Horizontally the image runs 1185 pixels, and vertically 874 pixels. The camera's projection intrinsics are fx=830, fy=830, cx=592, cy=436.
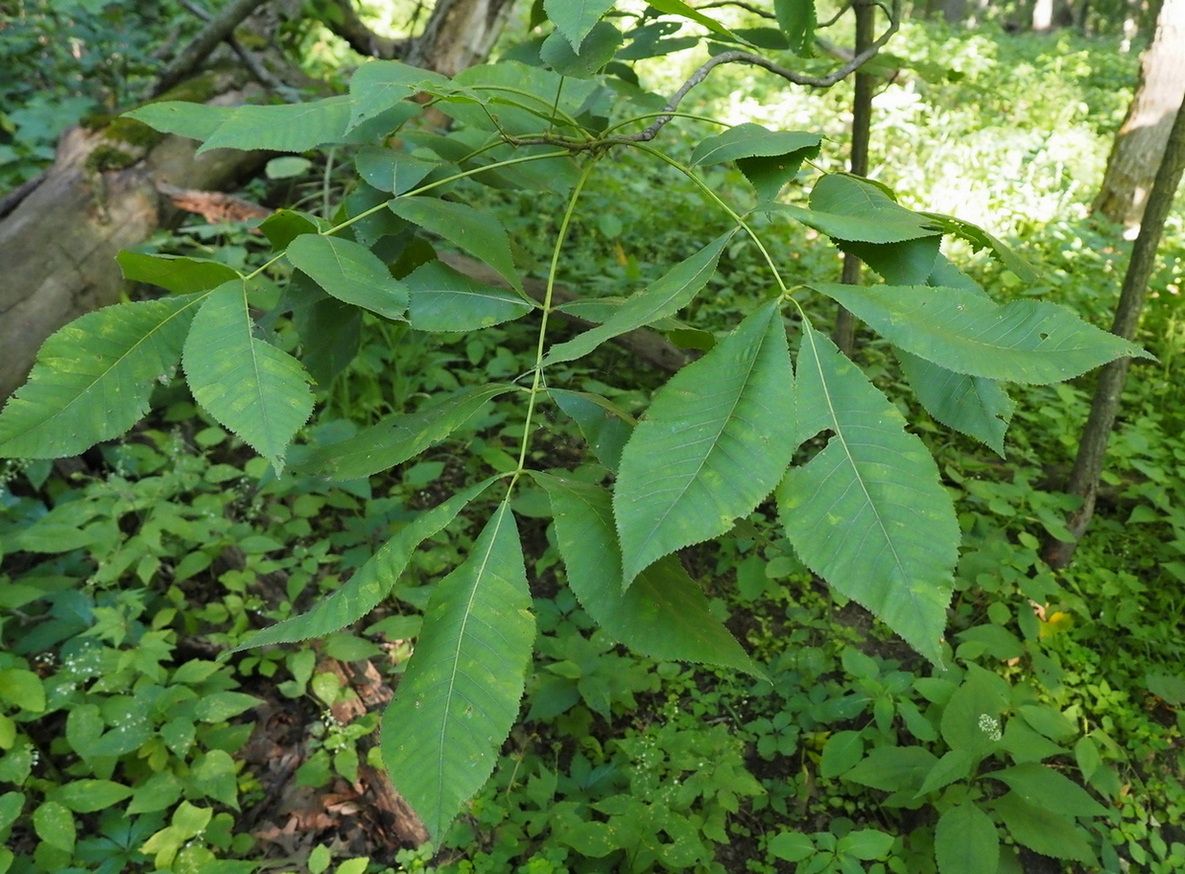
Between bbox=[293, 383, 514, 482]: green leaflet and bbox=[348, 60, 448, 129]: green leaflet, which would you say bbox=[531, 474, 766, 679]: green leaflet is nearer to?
bbox=[293, 383, 514, 482]: green leaflet

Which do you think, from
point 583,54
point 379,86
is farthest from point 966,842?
point 379,86

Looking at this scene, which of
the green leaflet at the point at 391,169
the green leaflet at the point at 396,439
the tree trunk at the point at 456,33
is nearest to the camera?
the green leaflet at the point at 396,439

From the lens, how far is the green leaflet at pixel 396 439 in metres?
1.04

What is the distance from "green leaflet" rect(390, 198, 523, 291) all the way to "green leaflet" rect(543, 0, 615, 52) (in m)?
0.36

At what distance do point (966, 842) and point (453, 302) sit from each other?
175 cm

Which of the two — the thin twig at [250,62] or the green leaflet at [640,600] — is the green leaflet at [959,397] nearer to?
the green leaflet at [640,600]

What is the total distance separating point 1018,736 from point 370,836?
1.69 metres

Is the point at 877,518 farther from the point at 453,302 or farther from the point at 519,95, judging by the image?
the point at 519,95

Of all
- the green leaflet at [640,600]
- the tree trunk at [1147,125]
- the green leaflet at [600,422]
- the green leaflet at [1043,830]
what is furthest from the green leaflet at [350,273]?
the tree trunk at [1147,125]

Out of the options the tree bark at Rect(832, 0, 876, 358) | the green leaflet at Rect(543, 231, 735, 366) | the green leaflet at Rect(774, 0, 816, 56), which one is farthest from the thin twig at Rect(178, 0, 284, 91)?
the green leaflet at Rect(543, 231, 735, 366)

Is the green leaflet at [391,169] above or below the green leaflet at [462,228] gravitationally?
above

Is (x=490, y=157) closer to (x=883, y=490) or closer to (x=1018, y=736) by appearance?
(x=883, y=490)

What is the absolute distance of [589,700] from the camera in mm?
2203

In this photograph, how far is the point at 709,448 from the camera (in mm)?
794
